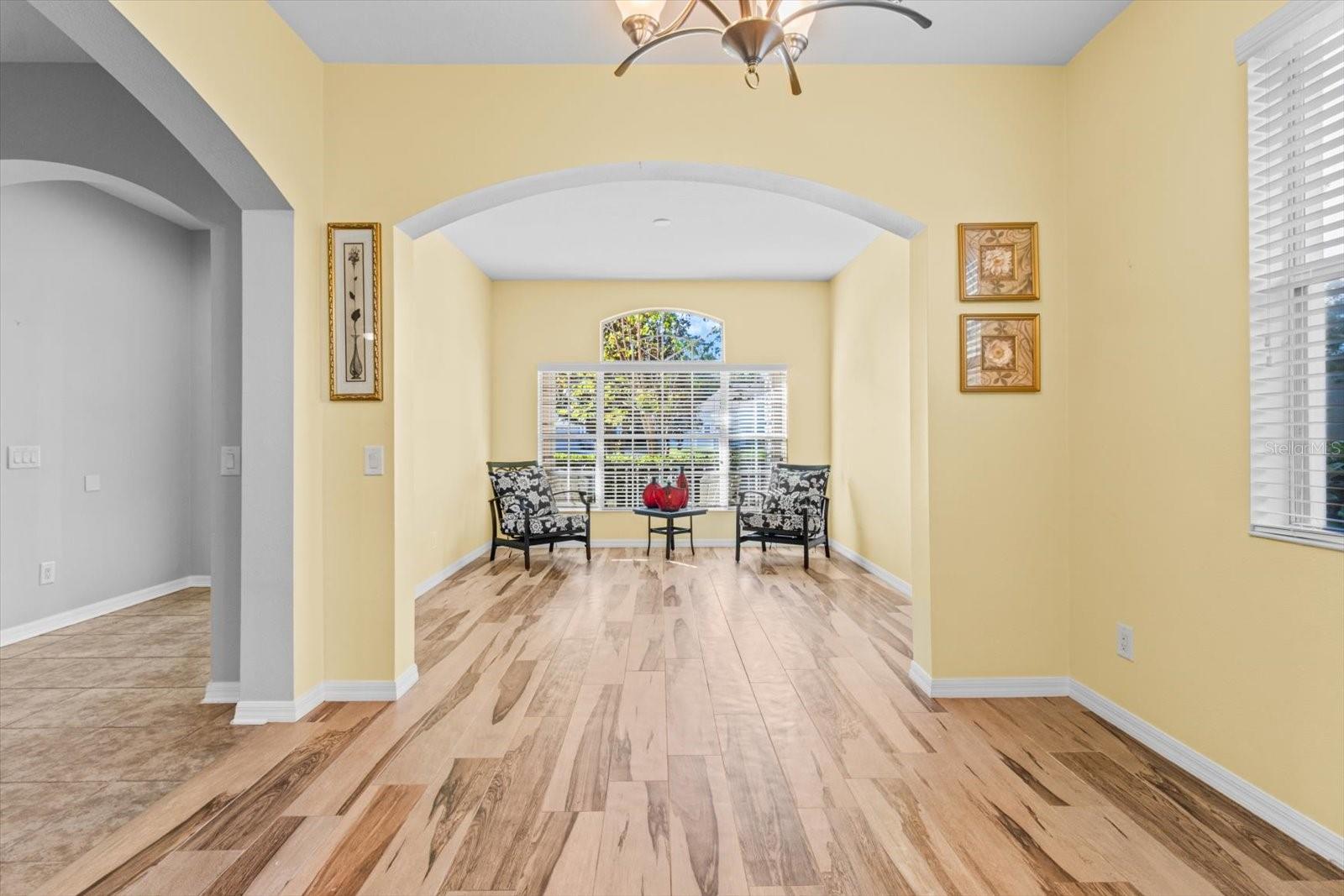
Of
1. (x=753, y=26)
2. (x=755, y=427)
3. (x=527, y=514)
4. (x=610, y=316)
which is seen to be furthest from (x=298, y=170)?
(x=755, y=427)

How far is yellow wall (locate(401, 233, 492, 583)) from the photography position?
5176mm

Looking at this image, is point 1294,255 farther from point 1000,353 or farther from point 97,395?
point 97,395

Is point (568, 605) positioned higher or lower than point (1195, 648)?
lower

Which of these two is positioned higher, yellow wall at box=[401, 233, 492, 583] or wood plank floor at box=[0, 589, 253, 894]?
yellow wall at box=[401, 233, 492, 583]

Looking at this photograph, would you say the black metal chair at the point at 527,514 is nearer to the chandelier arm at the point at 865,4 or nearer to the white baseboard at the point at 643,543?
the white baseboard at the point at 643,543

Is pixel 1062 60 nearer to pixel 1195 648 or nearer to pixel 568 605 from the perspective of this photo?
pixel 1195 648

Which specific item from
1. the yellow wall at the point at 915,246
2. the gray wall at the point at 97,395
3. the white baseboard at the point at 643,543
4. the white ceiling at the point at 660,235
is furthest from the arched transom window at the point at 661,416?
the yellow wall at the point at 915,246

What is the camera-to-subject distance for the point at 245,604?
9.27 feet

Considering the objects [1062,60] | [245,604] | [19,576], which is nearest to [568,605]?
[245,604]

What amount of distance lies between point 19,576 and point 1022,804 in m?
5.30

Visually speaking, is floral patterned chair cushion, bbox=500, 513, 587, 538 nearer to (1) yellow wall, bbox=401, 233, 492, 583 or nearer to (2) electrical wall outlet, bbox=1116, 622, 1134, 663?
(1) yellow wall, bbox=401, 233, 492, 583

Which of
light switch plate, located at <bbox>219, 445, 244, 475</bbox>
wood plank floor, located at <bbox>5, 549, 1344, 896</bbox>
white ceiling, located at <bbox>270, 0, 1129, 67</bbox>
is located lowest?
wood plank floor, located at <bbox>5, 549, 1344, 896</bbox>

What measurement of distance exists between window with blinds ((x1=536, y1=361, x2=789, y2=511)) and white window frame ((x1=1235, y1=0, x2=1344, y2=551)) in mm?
5269

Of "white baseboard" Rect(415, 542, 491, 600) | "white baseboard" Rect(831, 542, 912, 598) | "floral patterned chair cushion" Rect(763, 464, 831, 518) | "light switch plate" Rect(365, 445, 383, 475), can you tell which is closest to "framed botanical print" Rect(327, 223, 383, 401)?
"light switch plate" Rect(365, 445, 383, 475)
